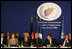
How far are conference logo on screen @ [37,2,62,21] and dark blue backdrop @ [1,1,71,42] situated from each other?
0.29ft

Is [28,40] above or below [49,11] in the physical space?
below

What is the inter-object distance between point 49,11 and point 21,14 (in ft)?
2.24

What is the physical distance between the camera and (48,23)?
4.04 m

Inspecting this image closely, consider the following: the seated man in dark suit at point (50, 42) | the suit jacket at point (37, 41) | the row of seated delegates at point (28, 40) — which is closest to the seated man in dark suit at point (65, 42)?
the row of seated delegates at point (28, 40)

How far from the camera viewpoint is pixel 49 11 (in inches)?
160

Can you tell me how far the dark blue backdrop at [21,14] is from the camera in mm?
4027

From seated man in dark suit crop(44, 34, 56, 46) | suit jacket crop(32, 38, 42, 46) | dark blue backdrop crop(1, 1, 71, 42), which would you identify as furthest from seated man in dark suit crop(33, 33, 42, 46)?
dark blue backdrop crop(1, 1, 71, 42)

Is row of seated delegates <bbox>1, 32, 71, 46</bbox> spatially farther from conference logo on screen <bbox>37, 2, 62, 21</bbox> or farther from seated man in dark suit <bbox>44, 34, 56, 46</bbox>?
conference logo on screen <bbox>37, 2, 62, 21</bbox>

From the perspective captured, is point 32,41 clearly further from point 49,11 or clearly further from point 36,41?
point 49,11

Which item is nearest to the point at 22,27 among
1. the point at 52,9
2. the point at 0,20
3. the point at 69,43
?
the point at 0,20

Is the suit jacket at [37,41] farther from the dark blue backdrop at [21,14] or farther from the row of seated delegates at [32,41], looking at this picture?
the dark blue backdrop at [21,14]

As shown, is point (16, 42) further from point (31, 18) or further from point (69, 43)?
point (69, 43)

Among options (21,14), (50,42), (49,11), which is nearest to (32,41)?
(50,42)

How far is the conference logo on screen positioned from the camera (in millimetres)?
Result: 4027
